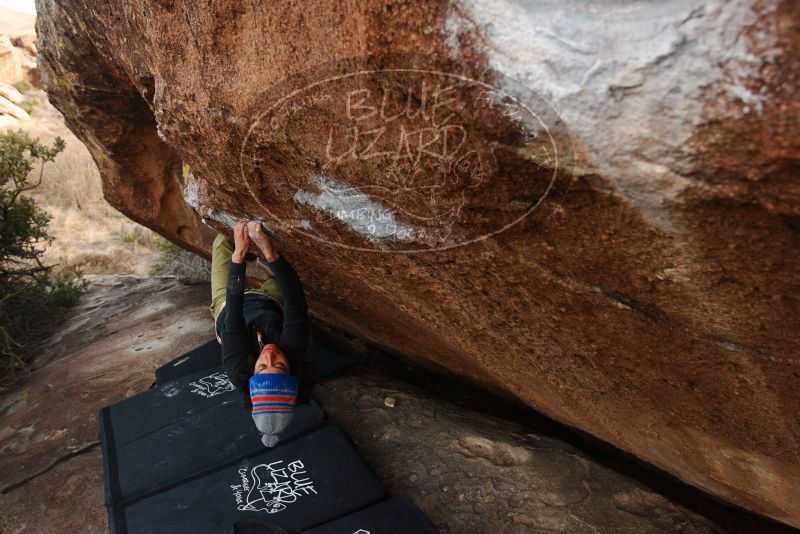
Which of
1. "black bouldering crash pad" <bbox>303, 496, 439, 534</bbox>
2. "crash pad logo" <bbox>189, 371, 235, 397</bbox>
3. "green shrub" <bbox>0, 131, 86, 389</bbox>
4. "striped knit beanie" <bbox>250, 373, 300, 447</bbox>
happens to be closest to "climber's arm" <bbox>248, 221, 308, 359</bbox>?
"striped knit beanie" <bbox>250, 373, 300, 447</bbox>

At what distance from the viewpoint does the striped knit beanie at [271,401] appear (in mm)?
2146

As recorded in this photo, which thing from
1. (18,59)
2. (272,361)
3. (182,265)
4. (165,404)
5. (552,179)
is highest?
(18,59)

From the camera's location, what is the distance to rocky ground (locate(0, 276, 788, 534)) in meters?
2.24

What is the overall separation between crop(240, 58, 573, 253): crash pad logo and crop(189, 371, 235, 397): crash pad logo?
1.72m

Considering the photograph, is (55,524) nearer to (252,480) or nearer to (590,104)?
(252,480)

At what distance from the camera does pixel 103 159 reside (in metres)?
3.69

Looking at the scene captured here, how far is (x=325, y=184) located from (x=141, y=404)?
2.18 metres

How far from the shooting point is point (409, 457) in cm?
259

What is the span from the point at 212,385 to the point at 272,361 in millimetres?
1283

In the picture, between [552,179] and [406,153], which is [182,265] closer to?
[406,153]

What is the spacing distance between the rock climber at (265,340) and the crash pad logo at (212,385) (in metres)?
0.85

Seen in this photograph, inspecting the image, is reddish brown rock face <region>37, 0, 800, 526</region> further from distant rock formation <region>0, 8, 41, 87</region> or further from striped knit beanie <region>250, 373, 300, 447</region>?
distant rock formation <region>0, 8, 41, 87</region>

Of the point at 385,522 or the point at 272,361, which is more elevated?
the point at 272,361

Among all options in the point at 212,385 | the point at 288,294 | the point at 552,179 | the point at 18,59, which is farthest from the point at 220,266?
the point at 18,59
